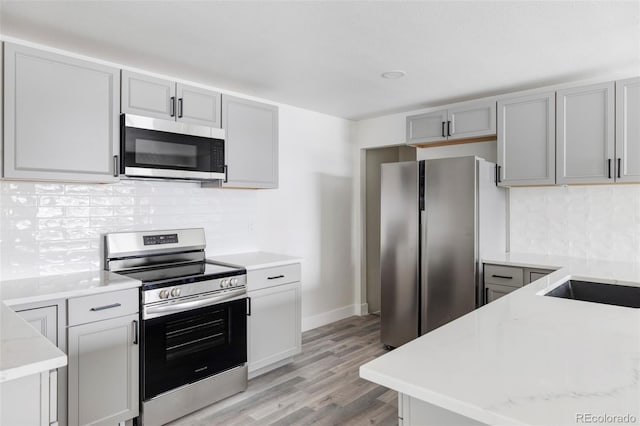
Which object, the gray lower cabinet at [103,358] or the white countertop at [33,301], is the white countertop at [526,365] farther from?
the gray lower cabinet at [103,358]

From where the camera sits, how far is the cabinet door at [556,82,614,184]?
2.95 metres

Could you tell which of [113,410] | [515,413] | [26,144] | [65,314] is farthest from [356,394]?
[26,144]

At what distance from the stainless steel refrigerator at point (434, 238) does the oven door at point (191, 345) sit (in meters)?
1.43

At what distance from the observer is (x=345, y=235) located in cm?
477

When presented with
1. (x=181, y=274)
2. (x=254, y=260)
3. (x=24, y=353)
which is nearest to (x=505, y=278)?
(x=254, y=260)

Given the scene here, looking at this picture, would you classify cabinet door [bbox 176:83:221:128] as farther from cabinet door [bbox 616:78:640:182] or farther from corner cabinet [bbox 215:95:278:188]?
cabinet door [bbox 616:78:640:182]

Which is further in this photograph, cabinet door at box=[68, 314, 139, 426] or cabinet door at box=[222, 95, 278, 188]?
cabinet door at box=[222, 95, 278, 188]

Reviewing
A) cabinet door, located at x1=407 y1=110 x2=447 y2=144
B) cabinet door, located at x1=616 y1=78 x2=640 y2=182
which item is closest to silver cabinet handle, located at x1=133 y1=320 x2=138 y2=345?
cabinet door, located at x1=407 y1=110 x2=447 y2=144

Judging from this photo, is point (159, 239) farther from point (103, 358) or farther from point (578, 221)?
point (578, 221)

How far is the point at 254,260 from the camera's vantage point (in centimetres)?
322

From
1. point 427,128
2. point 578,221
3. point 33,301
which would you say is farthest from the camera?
point 427,128

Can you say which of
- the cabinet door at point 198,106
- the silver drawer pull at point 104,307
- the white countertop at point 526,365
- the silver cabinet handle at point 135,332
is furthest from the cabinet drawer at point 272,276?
the white countertop at point 526,365

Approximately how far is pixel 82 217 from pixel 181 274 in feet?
2.51

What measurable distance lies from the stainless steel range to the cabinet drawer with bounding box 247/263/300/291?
107 mm
